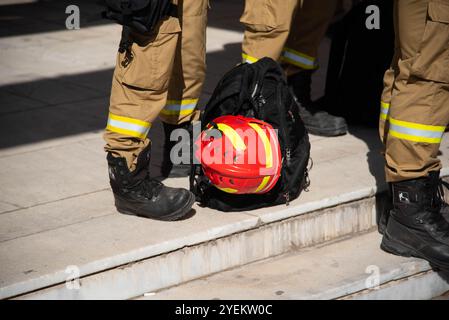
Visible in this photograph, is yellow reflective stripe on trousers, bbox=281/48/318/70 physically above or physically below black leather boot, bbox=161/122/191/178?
above

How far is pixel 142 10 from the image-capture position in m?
3.86

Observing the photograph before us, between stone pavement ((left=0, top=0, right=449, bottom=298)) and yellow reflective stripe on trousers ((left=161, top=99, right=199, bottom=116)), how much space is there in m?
0.35

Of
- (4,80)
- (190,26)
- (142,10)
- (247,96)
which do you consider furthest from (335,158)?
(4,80)

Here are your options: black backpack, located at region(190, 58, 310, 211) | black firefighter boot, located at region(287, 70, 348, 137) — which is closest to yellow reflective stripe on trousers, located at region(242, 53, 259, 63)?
black backpack, located at region(190, 58, 310, 211)

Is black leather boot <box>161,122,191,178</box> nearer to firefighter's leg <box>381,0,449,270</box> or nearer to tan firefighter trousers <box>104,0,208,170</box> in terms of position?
tan firefighter trousers <box>104,0,208,170</box>

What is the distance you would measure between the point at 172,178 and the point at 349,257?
1014 millimetres

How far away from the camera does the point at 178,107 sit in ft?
15.3

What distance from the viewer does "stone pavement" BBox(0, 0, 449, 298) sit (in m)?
3.84

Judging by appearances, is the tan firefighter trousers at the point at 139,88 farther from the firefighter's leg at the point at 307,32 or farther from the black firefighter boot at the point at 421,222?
the firefighter's leg at the point at 307,32

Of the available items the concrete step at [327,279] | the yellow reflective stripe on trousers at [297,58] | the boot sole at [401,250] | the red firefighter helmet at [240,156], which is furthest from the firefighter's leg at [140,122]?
the yellow reflective stripe on trousers at [297,58]

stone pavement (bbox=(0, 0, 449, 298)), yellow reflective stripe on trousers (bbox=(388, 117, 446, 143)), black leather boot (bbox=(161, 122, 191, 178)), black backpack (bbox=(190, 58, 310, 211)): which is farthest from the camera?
black leather boot (bbox=(161, 122, 191, 178))

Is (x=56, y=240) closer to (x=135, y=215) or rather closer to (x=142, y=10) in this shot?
(x=135, y=215)

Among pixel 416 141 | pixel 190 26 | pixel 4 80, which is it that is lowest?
pixel 4 80

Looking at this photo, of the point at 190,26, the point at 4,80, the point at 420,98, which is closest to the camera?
the point at 420,98
